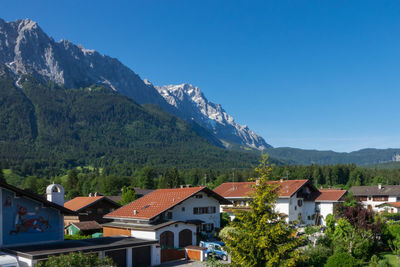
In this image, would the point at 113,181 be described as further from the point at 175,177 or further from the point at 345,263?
the point at 345,263

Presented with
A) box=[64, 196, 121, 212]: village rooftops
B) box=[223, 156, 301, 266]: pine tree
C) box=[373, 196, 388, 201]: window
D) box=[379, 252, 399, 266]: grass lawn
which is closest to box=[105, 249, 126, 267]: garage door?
box=[223, 156, 301, 266]: pine tree

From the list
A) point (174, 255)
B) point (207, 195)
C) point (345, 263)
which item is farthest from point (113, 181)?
point (345, 263)

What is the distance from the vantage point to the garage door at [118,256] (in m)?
28.2

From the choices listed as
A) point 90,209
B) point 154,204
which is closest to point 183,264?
point 154,204

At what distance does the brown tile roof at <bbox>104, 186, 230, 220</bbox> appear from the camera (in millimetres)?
38656

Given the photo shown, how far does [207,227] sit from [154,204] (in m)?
7.83

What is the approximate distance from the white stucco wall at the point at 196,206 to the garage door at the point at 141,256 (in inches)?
377

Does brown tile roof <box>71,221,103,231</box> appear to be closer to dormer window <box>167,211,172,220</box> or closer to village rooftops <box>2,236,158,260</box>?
dormer window <box>167,211,172,220</box>

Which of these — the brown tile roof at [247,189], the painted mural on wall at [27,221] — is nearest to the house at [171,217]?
the brown tile roof at [247,189]

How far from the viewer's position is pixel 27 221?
26.3m

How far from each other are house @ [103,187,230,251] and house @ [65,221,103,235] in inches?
174

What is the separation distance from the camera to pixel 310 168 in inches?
6378

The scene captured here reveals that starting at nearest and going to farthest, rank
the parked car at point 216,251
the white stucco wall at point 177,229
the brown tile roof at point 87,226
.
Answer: the parked car at point 216,251 < the white stucco wall at point 177,229 < the brown tile roof at point 87,226

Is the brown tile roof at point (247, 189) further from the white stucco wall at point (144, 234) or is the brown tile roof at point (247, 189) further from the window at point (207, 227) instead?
the white stucco wall at point (144, 234)
